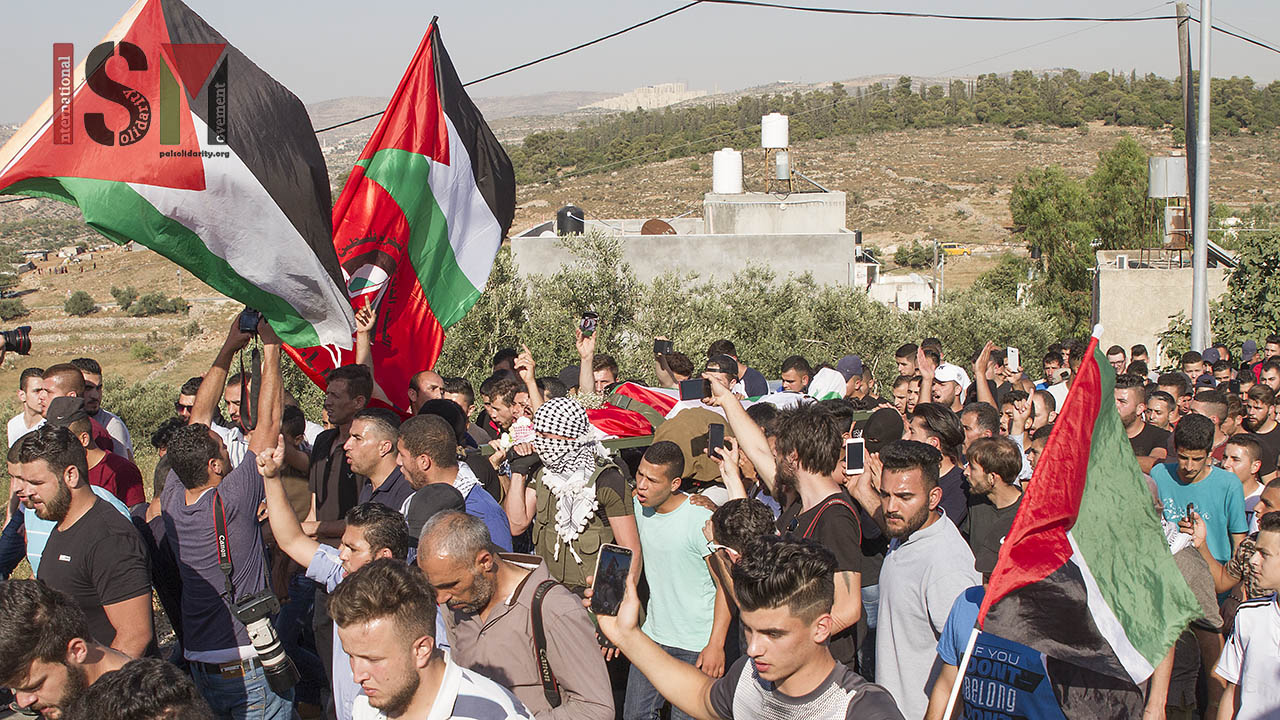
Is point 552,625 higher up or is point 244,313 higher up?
point 244,313

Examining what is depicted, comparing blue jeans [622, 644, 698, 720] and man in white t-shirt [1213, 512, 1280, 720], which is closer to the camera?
man in white t-shirt [1213, 512, 1280, 720]

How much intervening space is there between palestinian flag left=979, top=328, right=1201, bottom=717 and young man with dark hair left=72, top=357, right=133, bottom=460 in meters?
5.86

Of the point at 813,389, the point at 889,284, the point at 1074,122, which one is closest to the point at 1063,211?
the point at 889,284

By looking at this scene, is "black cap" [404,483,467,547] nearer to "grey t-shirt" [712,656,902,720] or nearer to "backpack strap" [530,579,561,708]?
"backpack strap" [530,579,561,708]

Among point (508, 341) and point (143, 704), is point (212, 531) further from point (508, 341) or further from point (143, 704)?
point (508, 341)

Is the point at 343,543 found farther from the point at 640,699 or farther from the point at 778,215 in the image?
the point at 778,215

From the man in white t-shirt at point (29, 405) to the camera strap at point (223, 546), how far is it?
2.64 meters

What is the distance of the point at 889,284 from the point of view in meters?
40.9

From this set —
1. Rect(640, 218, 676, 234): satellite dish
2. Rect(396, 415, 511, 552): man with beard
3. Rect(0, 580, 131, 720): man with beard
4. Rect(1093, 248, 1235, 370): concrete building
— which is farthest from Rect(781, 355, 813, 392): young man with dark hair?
Rect(640, 218, 676, 234): satellite dish

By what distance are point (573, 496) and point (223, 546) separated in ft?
5.66

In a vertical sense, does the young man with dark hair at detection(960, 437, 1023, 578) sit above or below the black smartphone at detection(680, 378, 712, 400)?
below

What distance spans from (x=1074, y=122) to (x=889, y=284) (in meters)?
78.8

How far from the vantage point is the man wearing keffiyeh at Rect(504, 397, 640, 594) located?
5.58 metres

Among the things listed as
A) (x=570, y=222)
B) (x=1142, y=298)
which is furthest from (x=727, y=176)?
(x=1142, y=298)
